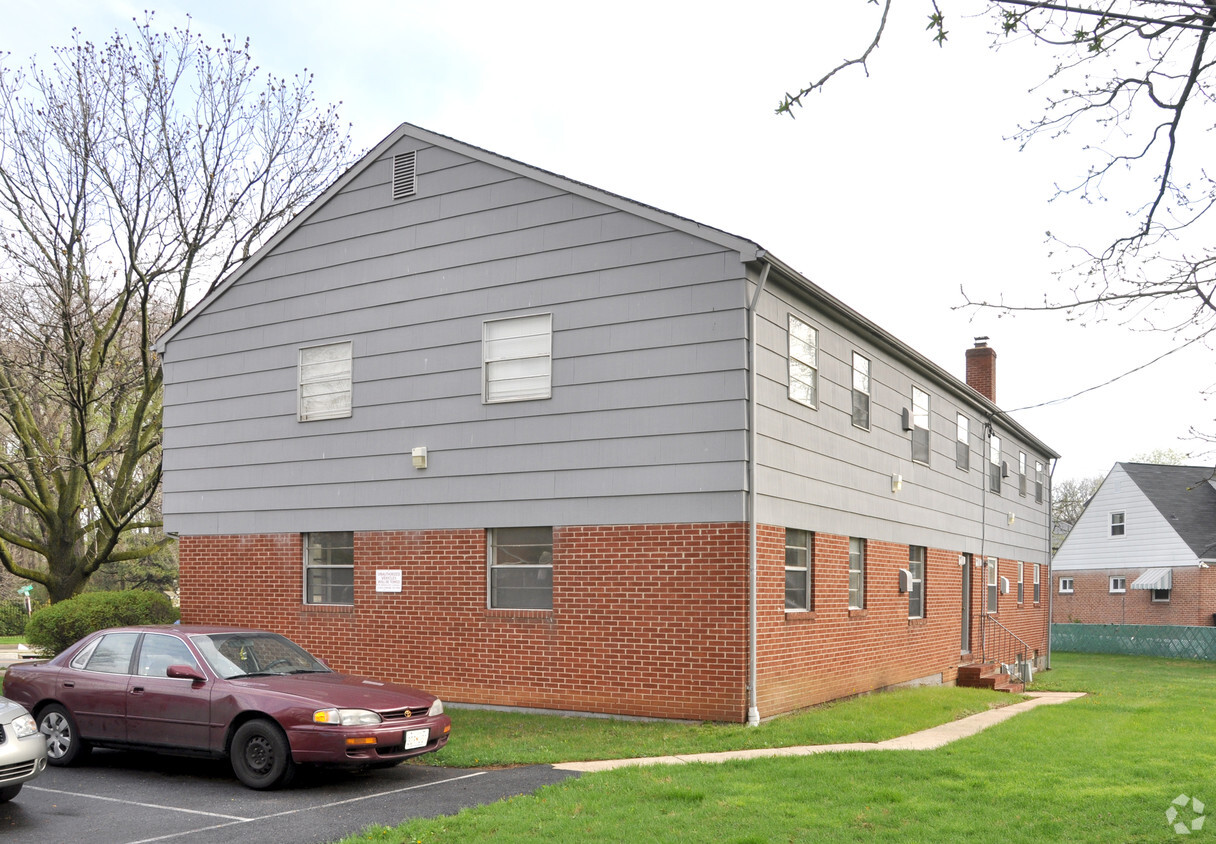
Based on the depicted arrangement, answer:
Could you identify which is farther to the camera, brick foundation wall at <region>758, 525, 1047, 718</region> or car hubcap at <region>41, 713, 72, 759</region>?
brick foundation wall at <region>758, 525, 1047, 718</region>

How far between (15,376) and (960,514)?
779 inches

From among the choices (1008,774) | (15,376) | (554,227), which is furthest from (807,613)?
(15,376)

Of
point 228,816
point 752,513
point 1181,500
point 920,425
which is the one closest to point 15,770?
point 228,816

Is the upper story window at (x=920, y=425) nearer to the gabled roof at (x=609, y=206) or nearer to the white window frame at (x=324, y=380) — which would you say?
the gabled roof at (x=609, y=206)

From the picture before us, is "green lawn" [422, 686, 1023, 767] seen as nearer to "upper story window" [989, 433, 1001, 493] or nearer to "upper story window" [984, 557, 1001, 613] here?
"upper story window" [984, 557, 1001, 613]

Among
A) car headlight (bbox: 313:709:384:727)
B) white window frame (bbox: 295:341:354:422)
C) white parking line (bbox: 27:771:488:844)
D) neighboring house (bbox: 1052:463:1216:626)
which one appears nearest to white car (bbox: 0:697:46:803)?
white parking line (bbox: 27:771:488:844)

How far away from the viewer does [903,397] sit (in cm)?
1930

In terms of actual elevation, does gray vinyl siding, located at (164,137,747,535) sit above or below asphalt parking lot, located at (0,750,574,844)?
above

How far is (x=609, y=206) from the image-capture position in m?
14.2

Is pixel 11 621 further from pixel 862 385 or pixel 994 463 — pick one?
pixel 862 385

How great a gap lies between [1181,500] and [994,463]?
19932mm

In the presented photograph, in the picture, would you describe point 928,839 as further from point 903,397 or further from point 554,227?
point 903,397

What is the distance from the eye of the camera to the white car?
863 cm

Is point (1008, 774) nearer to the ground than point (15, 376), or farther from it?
nearer to the ground
